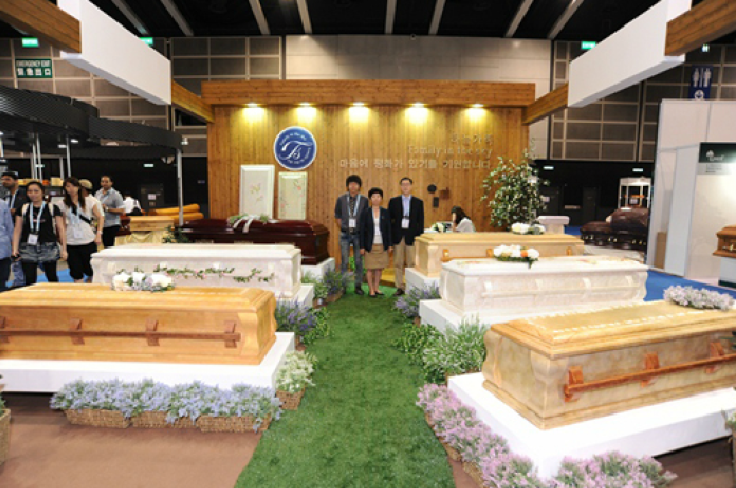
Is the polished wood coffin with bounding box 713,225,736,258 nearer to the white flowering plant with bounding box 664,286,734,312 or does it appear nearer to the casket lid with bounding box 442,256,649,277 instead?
the casket lid with bounding box 442,256,649,277

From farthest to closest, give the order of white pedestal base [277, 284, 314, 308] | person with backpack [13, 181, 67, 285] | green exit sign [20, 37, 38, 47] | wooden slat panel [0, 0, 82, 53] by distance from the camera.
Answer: green exit sign [20, 37, 38, 47]
person with backpack [13, 181, 67, 285]
white pedestal base [277, 284, 314, 308]
wooden slat panel [0, 0, 82, 53]

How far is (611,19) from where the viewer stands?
13867 millimetres

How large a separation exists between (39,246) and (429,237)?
438cm

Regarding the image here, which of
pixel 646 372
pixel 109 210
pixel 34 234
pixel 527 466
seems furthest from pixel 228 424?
pixel 109 210

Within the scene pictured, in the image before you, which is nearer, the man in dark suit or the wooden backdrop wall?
the man in dark suit

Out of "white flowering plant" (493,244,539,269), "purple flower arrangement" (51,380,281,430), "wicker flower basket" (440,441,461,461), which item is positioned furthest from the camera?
"white flowering plant" (493,244,539,269)

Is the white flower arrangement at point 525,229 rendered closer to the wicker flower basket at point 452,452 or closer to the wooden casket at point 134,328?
the wicker flower basket at point 452,452

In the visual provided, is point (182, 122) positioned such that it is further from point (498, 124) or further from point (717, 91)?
point (717, 91)

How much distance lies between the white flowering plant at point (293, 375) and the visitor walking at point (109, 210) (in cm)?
492

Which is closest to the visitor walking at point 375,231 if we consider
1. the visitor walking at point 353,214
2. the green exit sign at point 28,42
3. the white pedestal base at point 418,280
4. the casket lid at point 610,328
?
the visitor walking at point 353,214

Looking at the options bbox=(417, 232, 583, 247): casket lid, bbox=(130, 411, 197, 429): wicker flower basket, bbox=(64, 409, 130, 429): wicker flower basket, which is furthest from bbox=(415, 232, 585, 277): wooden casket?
bbox=(64, 409, 130, 429): wicker flower basket

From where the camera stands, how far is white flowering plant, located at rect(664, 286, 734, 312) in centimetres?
263

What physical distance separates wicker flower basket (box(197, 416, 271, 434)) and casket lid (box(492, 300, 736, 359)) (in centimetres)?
154

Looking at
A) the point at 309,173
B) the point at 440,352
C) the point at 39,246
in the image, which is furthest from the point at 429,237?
the point at 39,246
